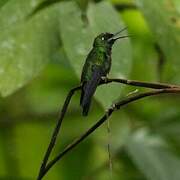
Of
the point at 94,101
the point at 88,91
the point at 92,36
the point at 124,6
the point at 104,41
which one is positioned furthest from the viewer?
the point at 94,101

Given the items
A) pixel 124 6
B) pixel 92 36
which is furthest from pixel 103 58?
pixel 124 6

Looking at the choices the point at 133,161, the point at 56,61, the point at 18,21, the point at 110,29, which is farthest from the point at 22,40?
the point at 133,161

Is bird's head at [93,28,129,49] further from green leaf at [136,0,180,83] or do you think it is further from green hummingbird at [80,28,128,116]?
green leaf at [136,0,180,83]

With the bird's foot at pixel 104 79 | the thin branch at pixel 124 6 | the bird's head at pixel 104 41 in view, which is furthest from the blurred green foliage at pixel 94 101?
the bird's foot at pixel 104 79

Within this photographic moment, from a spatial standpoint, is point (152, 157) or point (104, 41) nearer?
point (104, 41)

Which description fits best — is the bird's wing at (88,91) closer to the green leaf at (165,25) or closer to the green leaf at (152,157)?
the green leaf at (165,25)

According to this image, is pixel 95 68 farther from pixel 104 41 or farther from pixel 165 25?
pixel 165 25

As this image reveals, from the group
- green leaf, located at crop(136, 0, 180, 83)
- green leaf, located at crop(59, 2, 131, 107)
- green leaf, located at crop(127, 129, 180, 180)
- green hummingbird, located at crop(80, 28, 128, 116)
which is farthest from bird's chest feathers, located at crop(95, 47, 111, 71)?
green leaf, located at crop(127, 129, 180, 180)
